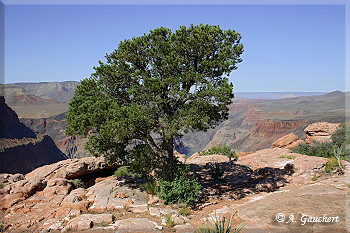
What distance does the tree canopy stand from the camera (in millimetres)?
11656

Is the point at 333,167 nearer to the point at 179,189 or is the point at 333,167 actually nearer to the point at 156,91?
the point at 179,189

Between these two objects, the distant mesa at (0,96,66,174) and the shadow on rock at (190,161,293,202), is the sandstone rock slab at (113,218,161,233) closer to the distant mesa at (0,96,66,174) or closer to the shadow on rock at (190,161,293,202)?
the shadow on rock at (190,161,293,202)

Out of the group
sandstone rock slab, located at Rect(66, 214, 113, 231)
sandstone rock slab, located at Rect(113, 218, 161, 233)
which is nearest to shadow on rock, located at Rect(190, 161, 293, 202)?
sandstone rock slab, located at Rect(113, 218, 161, 233)

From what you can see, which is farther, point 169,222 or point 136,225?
point 169,222

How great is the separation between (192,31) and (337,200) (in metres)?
10.7

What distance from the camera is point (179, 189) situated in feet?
40.3

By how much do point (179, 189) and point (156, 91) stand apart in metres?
5.28

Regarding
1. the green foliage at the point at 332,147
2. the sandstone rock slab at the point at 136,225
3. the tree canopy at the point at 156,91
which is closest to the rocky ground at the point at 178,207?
the sandstone rock slab at the point at 136,225

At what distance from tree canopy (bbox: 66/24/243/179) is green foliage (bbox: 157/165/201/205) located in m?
1.02

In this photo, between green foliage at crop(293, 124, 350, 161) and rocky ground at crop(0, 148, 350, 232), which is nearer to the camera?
rocky ground at crop(0, 148, 350, 232)

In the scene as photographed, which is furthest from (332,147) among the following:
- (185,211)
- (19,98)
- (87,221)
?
(19,98)

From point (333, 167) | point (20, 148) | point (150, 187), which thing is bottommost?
point (20, 148)

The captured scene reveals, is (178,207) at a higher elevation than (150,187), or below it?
below

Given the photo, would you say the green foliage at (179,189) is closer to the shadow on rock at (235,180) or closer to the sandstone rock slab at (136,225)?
the shadow on rock at (235,180)
